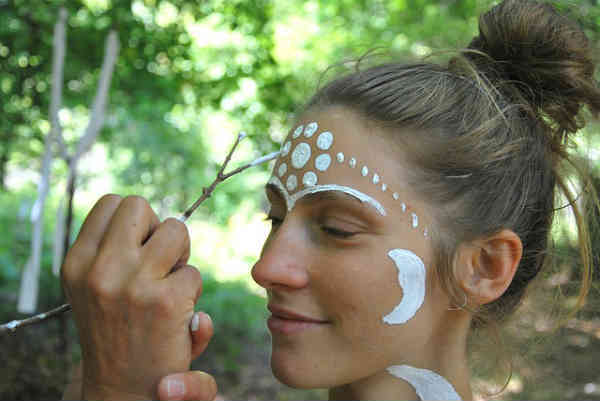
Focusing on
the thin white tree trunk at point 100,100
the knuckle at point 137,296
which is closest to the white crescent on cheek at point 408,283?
the knuckle at point 137,296

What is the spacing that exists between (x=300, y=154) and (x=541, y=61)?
765 millimetres

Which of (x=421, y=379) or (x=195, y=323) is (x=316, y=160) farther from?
(x=421, y=379)

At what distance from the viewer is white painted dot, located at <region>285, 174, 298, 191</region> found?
52.6 inches

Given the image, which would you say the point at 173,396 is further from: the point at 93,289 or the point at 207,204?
the point at 207,204

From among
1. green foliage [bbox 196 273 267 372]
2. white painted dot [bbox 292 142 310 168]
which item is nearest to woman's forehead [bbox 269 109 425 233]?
white painted dot [bbox 292 142 310 168]

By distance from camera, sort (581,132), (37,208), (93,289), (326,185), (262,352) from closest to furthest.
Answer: (93,289), (326,185), (581,132), (37,208), (262,352)

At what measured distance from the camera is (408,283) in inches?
50.3

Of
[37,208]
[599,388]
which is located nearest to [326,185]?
[37,208]

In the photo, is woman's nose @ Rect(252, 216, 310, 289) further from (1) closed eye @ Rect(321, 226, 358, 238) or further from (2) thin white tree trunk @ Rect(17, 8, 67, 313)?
(2) thin white tree trunk @ Rect(17, 8, 67, 313)

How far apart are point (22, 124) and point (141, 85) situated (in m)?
0.78

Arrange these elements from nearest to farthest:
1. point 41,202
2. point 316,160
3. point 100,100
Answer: point 316,160 → point 41,202 → point 100,100

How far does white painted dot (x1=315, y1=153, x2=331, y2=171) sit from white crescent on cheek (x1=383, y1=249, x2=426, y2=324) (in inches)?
10.5

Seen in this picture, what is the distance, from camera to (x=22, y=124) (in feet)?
10.7

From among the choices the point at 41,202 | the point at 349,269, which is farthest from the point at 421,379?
the point at 41,202
